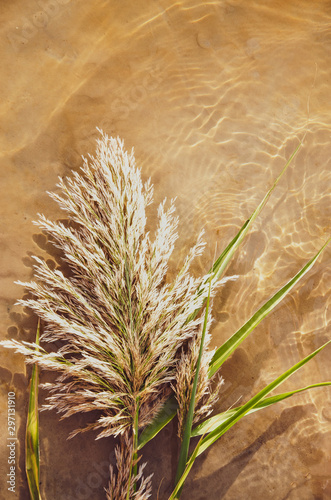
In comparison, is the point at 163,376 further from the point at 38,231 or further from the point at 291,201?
the point at 291,201

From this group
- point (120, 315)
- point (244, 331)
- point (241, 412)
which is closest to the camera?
point (241, 412)

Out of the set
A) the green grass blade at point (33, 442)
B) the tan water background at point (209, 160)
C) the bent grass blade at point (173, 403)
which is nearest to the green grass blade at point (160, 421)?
the bent grass blade at point (173, 403)

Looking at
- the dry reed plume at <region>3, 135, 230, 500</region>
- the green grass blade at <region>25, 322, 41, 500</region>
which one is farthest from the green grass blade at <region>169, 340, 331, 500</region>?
the green grass blade at <region>25, 322, 41, 500</region>

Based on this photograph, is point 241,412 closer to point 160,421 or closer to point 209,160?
point 160,421

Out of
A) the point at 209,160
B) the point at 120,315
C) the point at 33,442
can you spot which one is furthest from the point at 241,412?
the point at 209,160

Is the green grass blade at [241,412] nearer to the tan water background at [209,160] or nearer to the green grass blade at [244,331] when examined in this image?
the green grass blade at [244,331]

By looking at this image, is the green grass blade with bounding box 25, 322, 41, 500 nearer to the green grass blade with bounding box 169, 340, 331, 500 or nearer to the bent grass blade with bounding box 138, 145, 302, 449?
the bent grass blade with bounding box 138, 145, 302, 449
